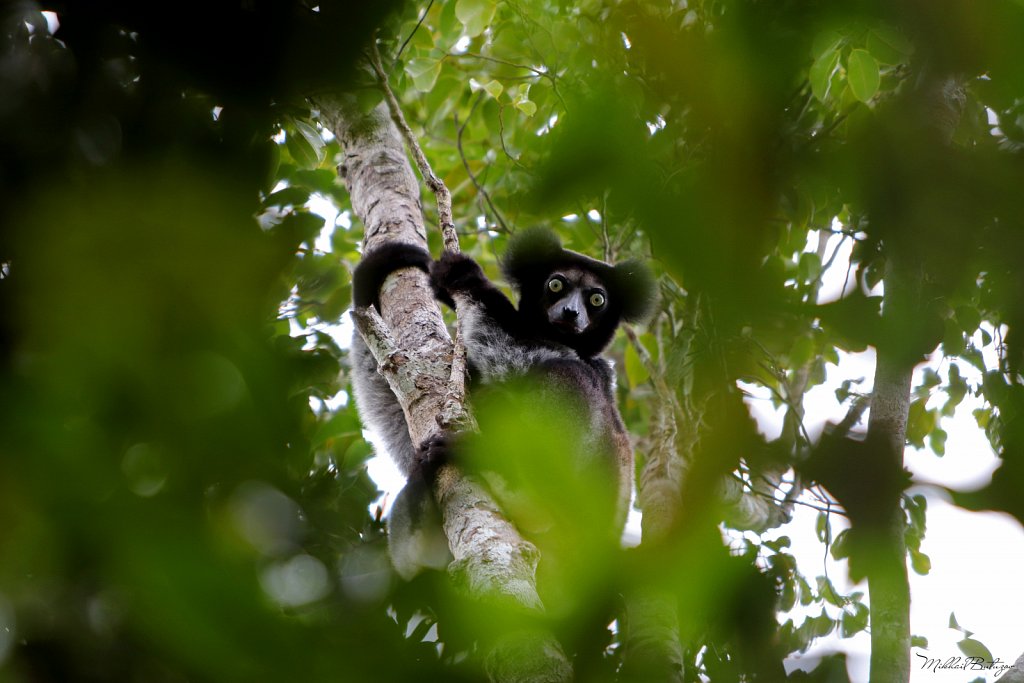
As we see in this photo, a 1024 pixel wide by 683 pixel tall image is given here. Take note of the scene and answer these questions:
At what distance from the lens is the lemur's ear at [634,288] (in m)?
4.50

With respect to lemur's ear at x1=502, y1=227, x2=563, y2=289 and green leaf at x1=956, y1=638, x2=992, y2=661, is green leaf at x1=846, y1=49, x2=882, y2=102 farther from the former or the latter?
green leaf at x1=956, y1=638, x2=992, y2=661

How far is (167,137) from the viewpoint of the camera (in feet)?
2.76

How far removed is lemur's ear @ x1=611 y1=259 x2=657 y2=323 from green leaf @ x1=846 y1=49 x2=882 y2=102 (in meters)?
2.06

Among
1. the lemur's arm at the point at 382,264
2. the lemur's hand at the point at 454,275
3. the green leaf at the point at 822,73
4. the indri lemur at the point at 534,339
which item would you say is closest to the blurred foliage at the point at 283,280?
the green leaf at the point at 822,73

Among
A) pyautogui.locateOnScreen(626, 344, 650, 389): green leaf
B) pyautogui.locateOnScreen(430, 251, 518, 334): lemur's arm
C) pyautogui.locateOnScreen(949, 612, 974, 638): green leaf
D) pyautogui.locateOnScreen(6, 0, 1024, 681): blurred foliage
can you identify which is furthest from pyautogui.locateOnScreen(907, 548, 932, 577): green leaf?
pyautogui.locateOnScreen(6, 0, 1024, 681): blurred foliage

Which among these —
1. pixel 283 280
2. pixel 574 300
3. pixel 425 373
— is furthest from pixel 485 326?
pixel 283 280

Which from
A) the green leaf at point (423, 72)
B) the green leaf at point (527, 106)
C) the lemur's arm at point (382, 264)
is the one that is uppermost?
the green leaf at point (423, 72)

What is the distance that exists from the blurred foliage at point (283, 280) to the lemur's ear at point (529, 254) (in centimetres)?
328

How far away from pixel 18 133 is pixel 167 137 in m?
0.13

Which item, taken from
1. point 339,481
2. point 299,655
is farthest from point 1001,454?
point 339,481

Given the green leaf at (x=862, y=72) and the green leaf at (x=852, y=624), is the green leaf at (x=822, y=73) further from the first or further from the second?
the green leaf at (x=852, y=624)

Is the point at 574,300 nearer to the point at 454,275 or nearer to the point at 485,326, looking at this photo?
the point at 485,326

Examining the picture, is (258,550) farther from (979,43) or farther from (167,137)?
(979,43)

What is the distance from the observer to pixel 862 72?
2.10m
